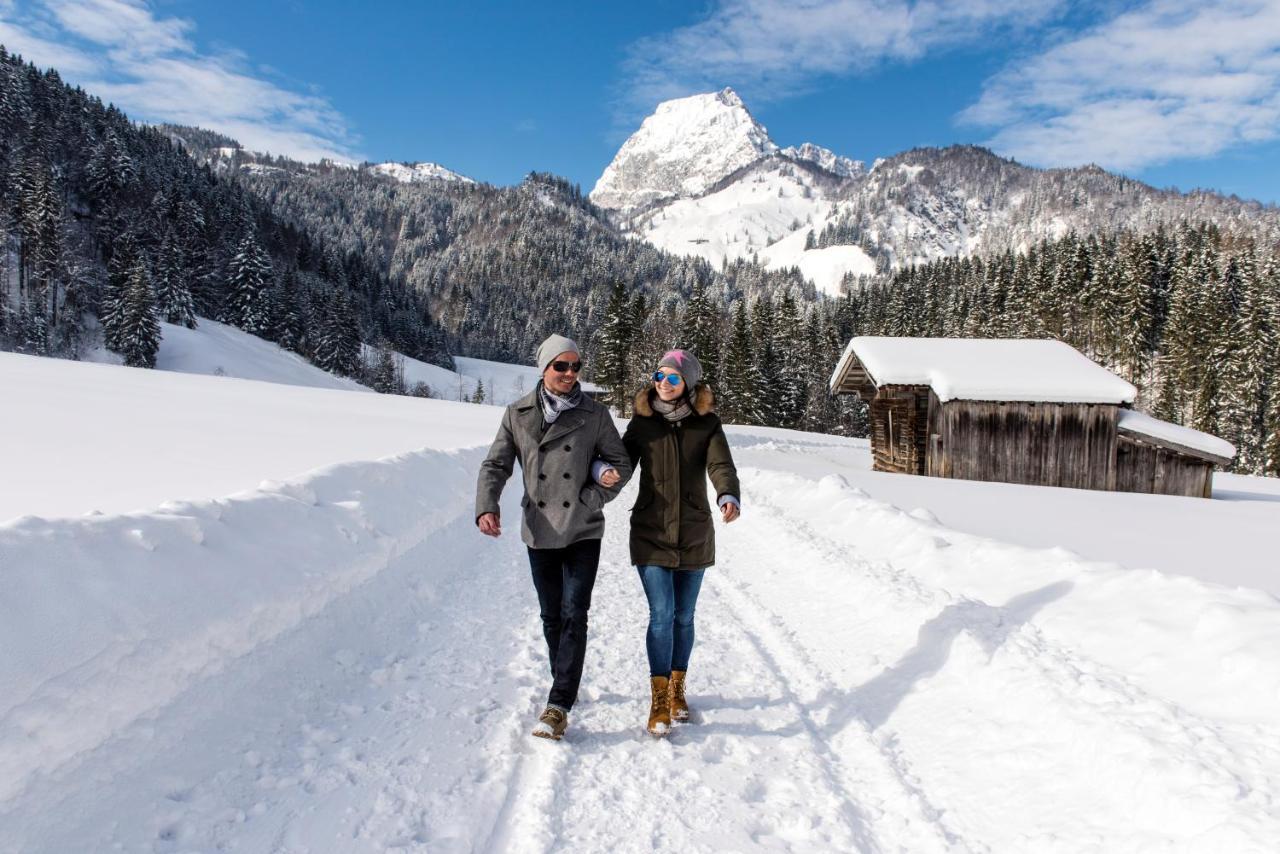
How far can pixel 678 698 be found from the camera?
427 cm

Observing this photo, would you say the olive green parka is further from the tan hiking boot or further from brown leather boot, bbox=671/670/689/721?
the tan hiking boot

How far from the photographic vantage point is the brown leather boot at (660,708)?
13.1 ft

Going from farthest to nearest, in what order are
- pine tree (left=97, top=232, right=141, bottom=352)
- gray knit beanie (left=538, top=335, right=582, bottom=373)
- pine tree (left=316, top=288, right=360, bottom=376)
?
pine tree (left=316, top=288, right=360, bottom=376)
pine tree (left=97, top=232, right=141, bottom=352)
gray knit beanie (left=538, top=335, right=582, bottom=373)

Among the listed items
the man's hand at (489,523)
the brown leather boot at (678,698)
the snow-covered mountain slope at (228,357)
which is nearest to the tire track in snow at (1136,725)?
the brown leather boot at (678,698)

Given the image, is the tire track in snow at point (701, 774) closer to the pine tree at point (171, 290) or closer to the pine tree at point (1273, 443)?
the pine tree at point (1273, 443)

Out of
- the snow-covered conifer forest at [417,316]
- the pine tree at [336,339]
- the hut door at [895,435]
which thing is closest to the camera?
the hut door at [895,435]

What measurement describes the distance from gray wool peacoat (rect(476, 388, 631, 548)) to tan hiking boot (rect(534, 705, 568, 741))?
3.24ft

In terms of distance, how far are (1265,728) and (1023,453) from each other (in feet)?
67.8

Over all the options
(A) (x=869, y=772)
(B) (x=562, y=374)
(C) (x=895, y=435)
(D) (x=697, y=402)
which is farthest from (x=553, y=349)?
(C) (x=895, y=435)

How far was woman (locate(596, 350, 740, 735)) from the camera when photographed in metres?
4.13

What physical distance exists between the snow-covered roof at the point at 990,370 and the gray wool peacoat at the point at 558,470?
20.6 m

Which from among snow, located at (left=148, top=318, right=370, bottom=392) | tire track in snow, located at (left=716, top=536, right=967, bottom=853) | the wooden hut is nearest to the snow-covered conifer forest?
snow, located at (left=148, top=318, right=370, bottom=392)

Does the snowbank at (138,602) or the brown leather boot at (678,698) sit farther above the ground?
the snowbank at (138,602)

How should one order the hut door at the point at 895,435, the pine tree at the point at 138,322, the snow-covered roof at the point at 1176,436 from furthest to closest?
the pine tree at the point at 138,322 < the hut door at the point at 895,435 < the snow-covered roof at the point at 1176,436
